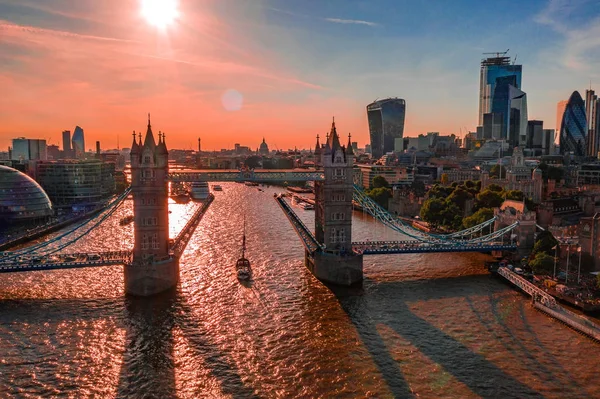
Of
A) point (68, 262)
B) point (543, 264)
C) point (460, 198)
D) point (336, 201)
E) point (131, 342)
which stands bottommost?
point (131, 342)

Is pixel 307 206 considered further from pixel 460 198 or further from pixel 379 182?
pixel 460 198

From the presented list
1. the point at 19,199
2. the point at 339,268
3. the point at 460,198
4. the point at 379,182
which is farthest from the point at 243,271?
the point at 379,182

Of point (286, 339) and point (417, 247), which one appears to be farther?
point (417, 247)

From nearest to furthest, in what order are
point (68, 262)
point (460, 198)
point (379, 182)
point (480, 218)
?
point (68, 262) → point (480, 218) → point (460, 198) → point (379, 182)

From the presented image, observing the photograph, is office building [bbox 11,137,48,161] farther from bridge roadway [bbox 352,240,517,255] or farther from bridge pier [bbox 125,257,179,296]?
bridge roadway [bbox 352,240,517,255]

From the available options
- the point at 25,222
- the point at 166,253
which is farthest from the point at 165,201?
the point at 25,222

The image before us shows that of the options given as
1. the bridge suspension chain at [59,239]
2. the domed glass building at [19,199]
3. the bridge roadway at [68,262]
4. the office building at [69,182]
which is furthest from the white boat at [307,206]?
the bridge roadway at [68,262]
